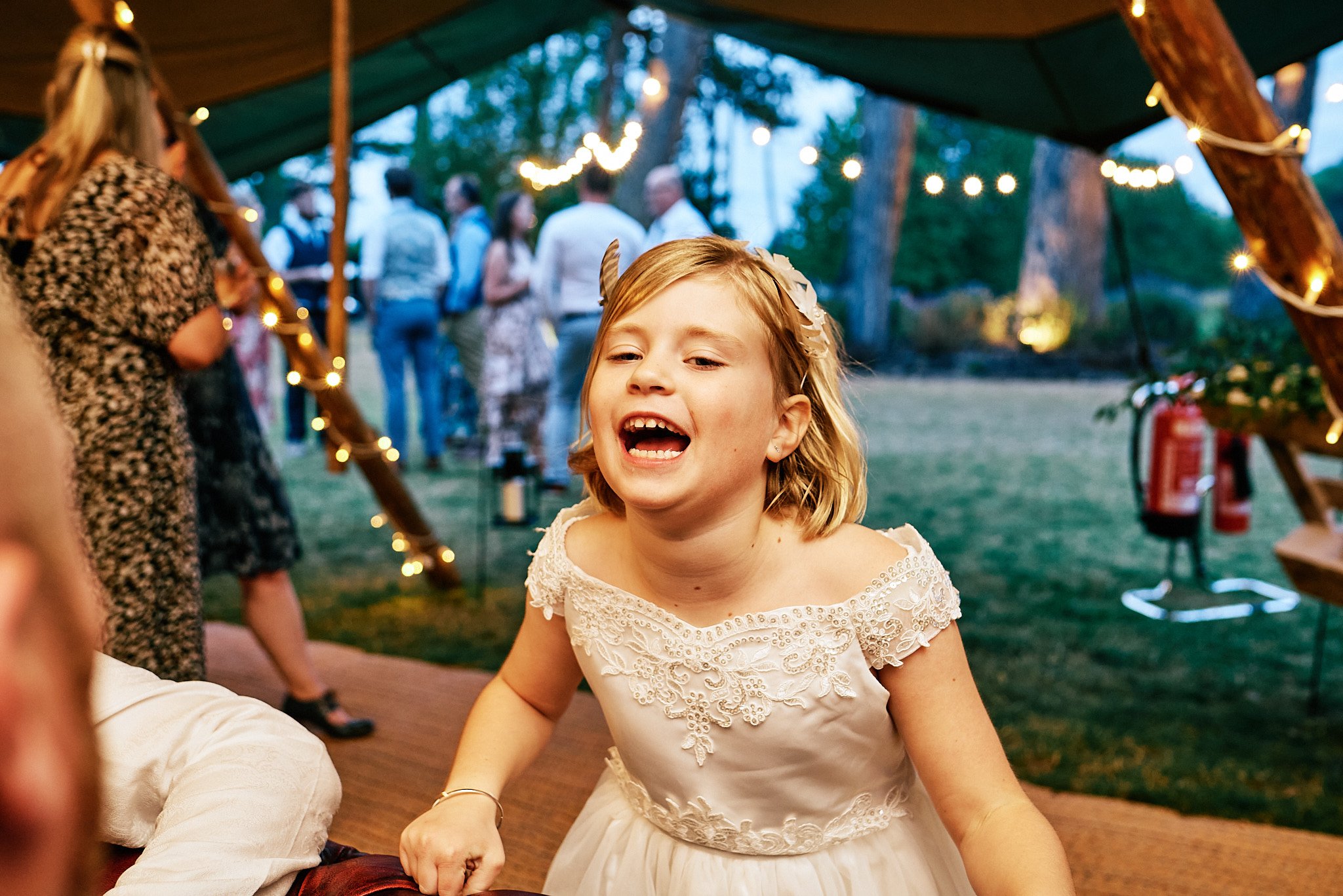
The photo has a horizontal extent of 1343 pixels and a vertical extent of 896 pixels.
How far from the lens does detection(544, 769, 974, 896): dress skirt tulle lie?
4.20 ft

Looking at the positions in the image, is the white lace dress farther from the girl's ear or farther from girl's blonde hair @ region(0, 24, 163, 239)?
girl's blonde hair @ region(0, 24, 163, 239)

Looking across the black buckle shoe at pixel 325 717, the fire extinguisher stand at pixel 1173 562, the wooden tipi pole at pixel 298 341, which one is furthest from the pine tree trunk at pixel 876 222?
the black buckle shoe at pixel 325 717

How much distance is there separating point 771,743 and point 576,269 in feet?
15.6

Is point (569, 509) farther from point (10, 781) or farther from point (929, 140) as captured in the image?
point (929, 140)

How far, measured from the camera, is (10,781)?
1.02ft

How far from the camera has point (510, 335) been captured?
6.80m

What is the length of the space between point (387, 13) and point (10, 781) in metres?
4.09

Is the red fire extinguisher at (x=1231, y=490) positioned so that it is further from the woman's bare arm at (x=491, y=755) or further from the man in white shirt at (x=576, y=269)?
the woman's bare arm at (x=491, y=755)

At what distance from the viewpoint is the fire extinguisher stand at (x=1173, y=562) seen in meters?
4.19

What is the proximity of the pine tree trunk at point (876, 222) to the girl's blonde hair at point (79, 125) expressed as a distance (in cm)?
1389

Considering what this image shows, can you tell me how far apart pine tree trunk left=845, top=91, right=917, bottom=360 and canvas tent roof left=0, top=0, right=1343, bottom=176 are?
11.1 metres

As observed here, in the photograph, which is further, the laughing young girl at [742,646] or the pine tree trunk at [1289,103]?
the pine tree trunk at [1289,103]

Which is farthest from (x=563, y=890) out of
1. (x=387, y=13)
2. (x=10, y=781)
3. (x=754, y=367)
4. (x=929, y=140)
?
(x=929, y=140)

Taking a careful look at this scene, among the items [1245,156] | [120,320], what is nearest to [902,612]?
[1245,156]
